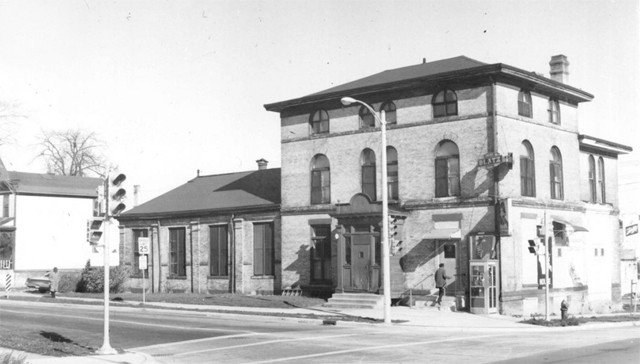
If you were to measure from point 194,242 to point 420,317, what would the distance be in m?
18.4

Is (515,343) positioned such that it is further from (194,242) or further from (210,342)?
(194,242)

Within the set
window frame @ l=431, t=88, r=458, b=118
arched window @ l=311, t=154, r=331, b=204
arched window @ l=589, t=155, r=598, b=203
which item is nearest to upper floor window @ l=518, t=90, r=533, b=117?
window frame @ l=431, t=88, r=458, b=118

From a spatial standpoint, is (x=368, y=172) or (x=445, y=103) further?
(x=368, y=172)

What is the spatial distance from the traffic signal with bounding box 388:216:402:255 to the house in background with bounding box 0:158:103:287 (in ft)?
102

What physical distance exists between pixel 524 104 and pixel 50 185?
1666 inches

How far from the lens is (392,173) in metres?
33.6

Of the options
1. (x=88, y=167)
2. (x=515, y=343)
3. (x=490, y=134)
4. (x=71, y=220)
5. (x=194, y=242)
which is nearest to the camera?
(x=515, y=343)

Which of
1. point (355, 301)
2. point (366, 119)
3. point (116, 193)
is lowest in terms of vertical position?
point (355, 301)

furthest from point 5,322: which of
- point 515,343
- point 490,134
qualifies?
point 490,134

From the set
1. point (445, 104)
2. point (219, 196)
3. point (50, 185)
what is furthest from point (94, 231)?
point (50, 185)

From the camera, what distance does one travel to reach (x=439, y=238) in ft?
102

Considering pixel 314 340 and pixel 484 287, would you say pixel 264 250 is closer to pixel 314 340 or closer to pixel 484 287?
pixel 484 287

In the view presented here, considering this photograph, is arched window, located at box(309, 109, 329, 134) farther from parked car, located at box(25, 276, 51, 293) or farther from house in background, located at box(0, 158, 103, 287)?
house in background, located at box(0, 158, 103, 287)

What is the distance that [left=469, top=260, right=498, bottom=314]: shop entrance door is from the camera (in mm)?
29094
